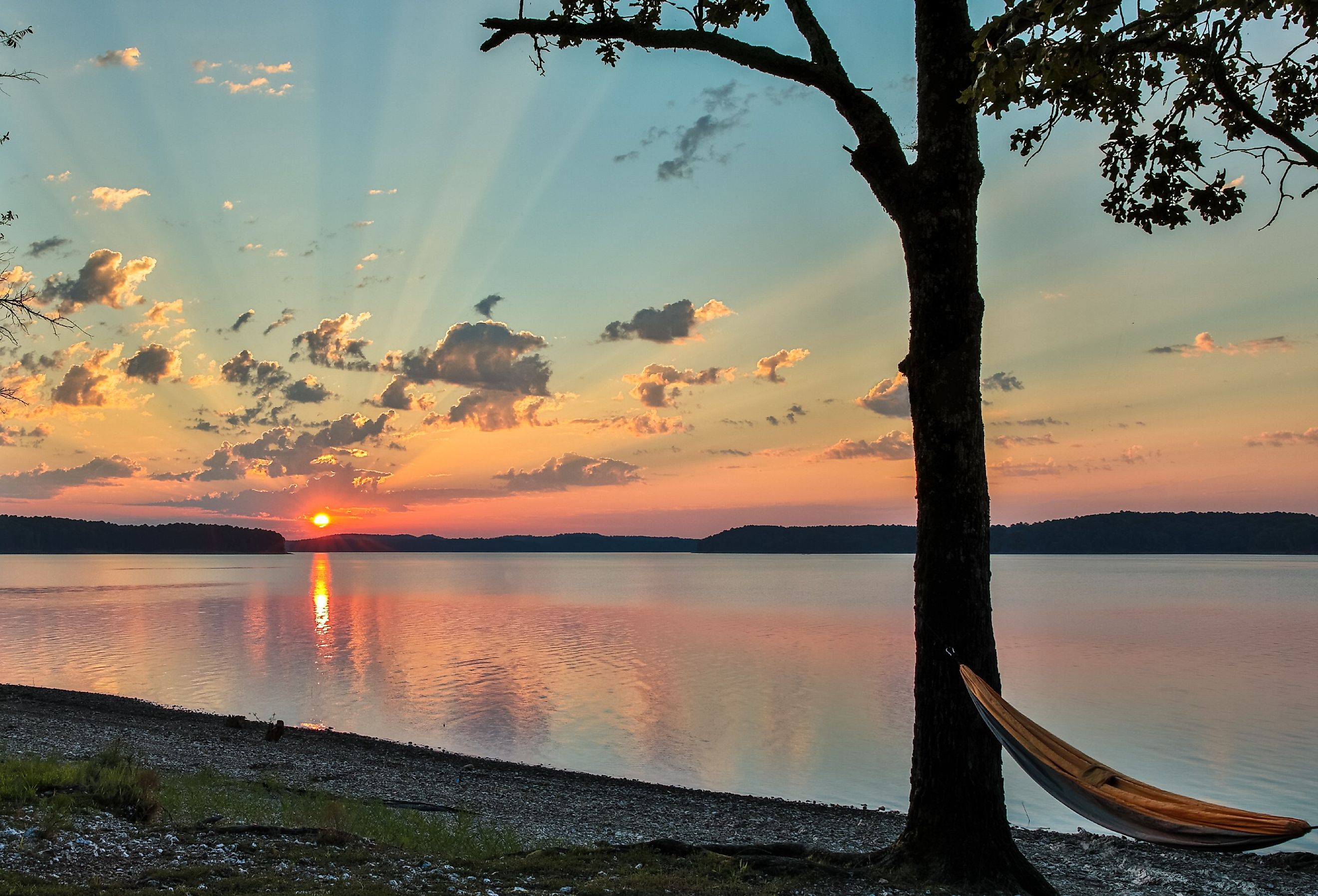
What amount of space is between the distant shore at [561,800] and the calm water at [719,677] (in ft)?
7.32

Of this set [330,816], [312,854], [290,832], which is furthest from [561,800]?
[312,854]

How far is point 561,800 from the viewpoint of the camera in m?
14.3

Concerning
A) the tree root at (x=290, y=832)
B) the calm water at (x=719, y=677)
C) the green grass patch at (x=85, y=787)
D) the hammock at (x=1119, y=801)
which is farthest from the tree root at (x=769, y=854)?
the calm water at (x=719, y=677)

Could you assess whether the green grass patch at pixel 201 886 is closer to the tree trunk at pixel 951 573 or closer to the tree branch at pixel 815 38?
the tree trunk at pixel 951 573

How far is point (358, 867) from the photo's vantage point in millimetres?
6668

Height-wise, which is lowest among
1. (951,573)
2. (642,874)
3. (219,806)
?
(219,806)

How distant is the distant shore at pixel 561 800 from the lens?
9.22m

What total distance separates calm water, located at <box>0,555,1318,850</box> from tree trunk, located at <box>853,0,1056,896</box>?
31.1ft

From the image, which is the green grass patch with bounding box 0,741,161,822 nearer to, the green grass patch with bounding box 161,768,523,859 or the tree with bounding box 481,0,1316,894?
the green grass patch with bounding box 161,768,523,859

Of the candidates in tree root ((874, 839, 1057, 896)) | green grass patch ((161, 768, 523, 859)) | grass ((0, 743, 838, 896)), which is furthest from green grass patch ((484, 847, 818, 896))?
green grass patch ((161, 768, 523, 859))

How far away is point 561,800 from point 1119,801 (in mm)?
10452

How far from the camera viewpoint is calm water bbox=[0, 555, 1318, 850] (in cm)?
1927

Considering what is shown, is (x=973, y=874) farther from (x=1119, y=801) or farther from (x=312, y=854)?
(x=312, y=854)

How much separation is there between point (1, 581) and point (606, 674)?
114 m
